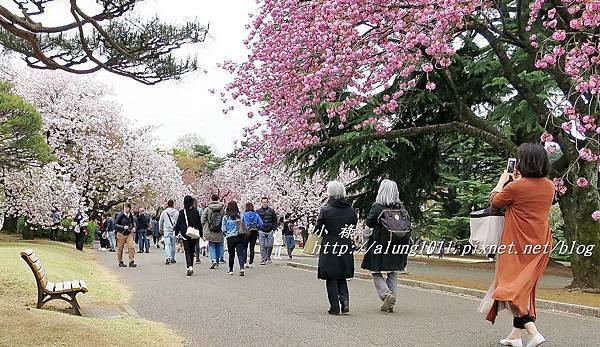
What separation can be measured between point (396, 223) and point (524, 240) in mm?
3125

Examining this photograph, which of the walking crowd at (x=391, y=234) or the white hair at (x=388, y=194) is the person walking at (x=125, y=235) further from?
the white hair at (x=388, y=194)

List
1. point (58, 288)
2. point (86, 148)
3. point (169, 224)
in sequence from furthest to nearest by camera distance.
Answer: point (86, 148)
point (169, 224)
point (58, 288)

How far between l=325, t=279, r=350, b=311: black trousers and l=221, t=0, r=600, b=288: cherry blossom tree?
174 inches

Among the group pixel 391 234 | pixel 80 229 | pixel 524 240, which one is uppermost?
pixel 80 229

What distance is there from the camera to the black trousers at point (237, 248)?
16422mm

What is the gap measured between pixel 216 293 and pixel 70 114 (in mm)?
28280

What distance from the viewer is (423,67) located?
13461 millimetres

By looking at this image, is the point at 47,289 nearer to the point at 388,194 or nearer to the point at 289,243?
the point at 388,194

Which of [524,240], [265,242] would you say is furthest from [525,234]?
[265,242]

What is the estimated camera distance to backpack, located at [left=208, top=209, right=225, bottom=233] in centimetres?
1744

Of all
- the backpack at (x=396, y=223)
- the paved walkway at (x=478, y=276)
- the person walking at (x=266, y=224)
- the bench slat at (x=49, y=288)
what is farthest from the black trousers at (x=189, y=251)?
the backpack at (x=396, y=223)

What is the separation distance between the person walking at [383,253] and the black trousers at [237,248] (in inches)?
279

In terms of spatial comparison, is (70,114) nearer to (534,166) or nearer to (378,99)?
(378,99)

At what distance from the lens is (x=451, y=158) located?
1225 inches
